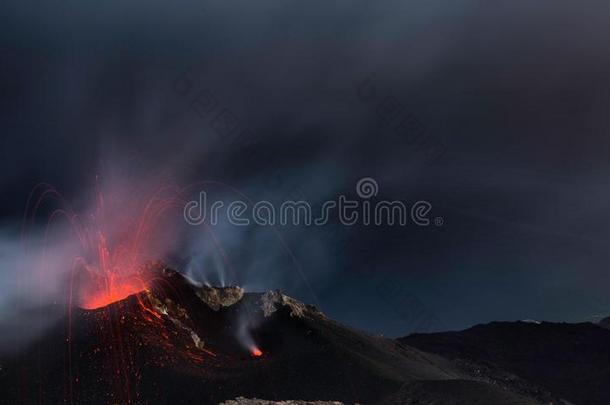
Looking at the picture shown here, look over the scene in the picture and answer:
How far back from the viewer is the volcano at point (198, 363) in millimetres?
48344

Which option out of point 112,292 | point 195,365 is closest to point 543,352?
point 112,292

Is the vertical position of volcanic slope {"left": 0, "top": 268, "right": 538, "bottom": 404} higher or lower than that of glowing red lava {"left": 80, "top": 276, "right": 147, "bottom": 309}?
lower

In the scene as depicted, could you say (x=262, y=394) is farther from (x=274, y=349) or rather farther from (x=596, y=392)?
(x=596, y=392)

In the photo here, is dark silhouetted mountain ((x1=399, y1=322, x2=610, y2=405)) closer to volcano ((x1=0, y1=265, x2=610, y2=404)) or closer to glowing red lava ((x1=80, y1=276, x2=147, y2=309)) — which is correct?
volcano ((x1=0, y1=265, x2=610, y2=404))

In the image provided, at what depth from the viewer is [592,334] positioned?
17225cm

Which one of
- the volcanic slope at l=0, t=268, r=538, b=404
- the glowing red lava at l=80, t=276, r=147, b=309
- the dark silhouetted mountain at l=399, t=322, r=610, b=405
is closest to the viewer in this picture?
the volcanic slope at l=0, t=268, r=538, b=404

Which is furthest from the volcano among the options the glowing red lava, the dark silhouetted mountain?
the dark silhouetted mountain

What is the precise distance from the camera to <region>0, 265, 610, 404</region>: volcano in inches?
1903

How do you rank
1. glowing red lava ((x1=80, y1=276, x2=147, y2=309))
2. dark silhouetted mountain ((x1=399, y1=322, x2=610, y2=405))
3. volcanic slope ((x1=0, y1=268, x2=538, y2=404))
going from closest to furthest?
1. volcanic slope ((x1=0, y1=268, x2=538, y2=404))
2. glowing red lava ((x1=80, y1=276, x2=147, y2=309))
3. dark silhouetted mountain ((x1=399, y1=322, x2=610, y2=405))

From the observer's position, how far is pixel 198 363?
53969 mm

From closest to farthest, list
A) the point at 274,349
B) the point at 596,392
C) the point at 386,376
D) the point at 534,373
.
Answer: the point at 386,376
the point at 274,349
the point at 596,392
the point at 534,373

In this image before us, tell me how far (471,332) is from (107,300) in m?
138

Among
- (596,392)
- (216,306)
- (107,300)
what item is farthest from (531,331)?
(107,300)

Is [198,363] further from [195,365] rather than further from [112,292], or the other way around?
[112,292]
